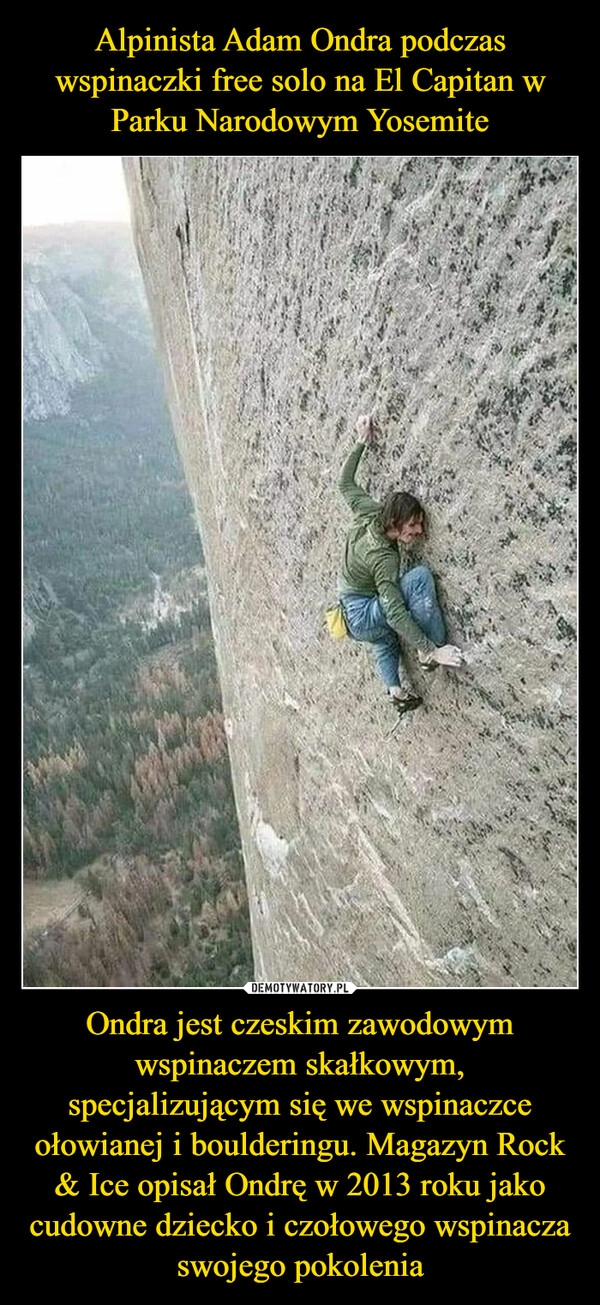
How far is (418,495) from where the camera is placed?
2496mm

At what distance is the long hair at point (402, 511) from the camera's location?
96.3 inches

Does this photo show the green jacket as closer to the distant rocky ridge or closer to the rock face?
the rock face

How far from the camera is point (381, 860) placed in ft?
11.3

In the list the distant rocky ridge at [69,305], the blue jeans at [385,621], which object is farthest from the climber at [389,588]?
the distant rocky ridge at [69,305]

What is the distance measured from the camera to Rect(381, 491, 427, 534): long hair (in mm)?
2445

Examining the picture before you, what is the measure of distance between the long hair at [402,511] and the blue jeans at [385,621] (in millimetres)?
148

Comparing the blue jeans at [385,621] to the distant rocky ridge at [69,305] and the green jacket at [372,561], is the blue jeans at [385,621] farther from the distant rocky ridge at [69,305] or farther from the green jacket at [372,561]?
the distant rocky ridge at [69,305]

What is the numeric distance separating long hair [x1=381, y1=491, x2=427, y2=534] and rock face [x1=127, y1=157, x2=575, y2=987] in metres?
0.06

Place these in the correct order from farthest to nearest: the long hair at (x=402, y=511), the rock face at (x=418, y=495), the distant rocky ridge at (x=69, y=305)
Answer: the distant rocky ridge at (x=69, y=305) → the long hair at (x=402, y=511) → the rock face at (x=418, y=495)

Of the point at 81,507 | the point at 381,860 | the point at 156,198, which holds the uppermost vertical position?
the point at 81,507

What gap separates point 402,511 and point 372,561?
0.61 ft

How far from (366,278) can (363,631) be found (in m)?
1.11

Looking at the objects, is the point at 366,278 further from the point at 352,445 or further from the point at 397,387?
the point at 352,445

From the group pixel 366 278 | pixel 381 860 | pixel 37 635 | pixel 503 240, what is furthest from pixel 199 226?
pixel 37 635
